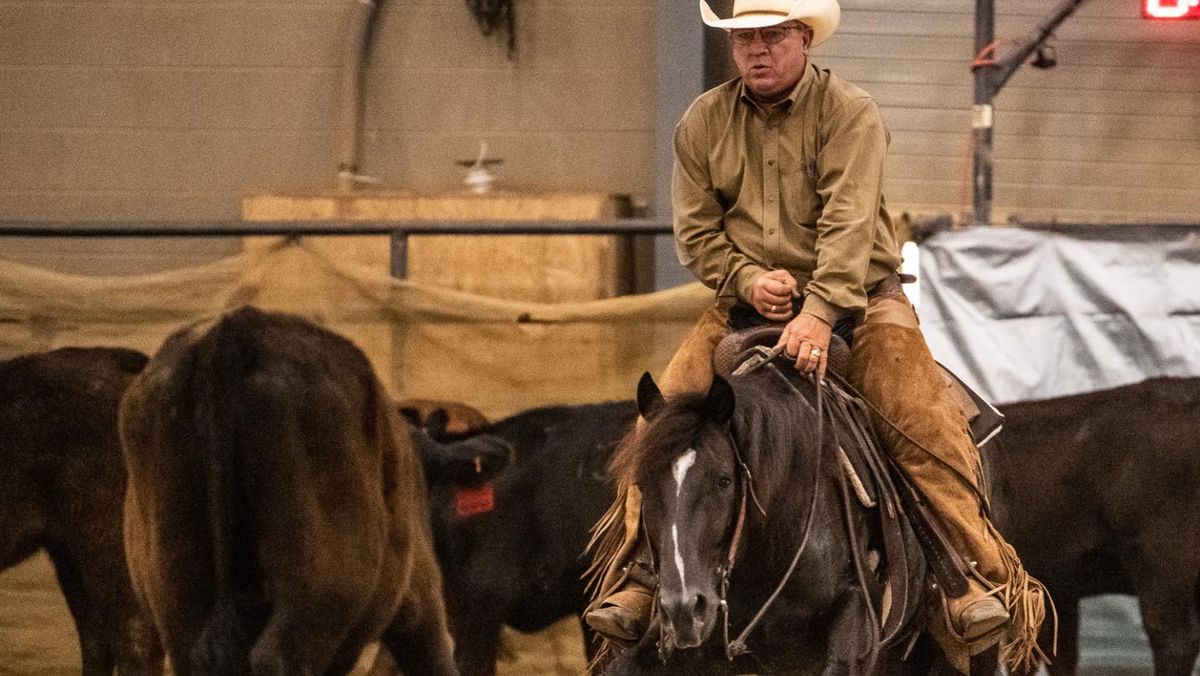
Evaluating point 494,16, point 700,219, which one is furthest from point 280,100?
point 700,219

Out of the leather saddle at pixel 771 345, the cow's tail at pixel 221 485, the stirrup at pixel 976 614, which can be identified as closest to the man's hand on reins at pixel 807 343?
the leather saddle at pixel 771 345

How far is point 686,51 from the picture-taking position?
10164 mm

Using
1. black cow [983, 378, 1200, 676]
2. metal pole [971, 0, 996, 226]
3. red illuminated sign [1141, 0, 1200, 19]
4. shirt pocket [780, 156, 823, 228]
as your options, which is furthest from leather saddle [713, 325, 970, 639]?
red illuminated sign [1141, 0, 1200, 19]

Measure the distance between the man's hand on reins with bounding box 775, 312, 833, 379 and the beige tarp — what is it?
3.13 metres

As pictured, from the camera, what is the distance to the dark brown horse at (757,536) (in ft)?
16.0

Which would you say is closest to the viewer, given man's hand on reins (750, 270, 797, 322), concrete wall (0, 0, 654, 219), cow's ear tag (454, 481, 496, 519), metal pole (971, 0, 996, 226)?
man's hand on reins (750, 270, 797, 322)

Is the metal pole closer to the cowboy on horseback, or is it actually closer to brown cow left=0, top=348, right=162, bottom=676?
the cowboy on horseback

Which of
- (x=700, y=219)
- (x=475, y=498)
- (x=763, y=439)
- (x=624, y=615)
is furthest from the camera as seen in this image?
(x=475, y=498)

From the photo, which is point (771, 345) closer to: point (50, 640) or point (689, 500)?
point (689, 500)

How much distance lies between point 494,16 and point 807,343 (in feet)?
17.7

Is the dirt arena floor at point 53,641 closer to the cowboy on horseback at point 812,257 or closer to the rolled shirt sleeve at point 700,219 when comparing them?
the cowboy on horseback at point 812,257

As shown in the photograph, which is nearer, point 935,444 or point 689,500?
Result: point 689,500

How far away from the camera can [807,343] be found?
18.4 ft

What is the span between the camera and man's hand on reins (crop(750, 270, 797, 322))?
229 inches
